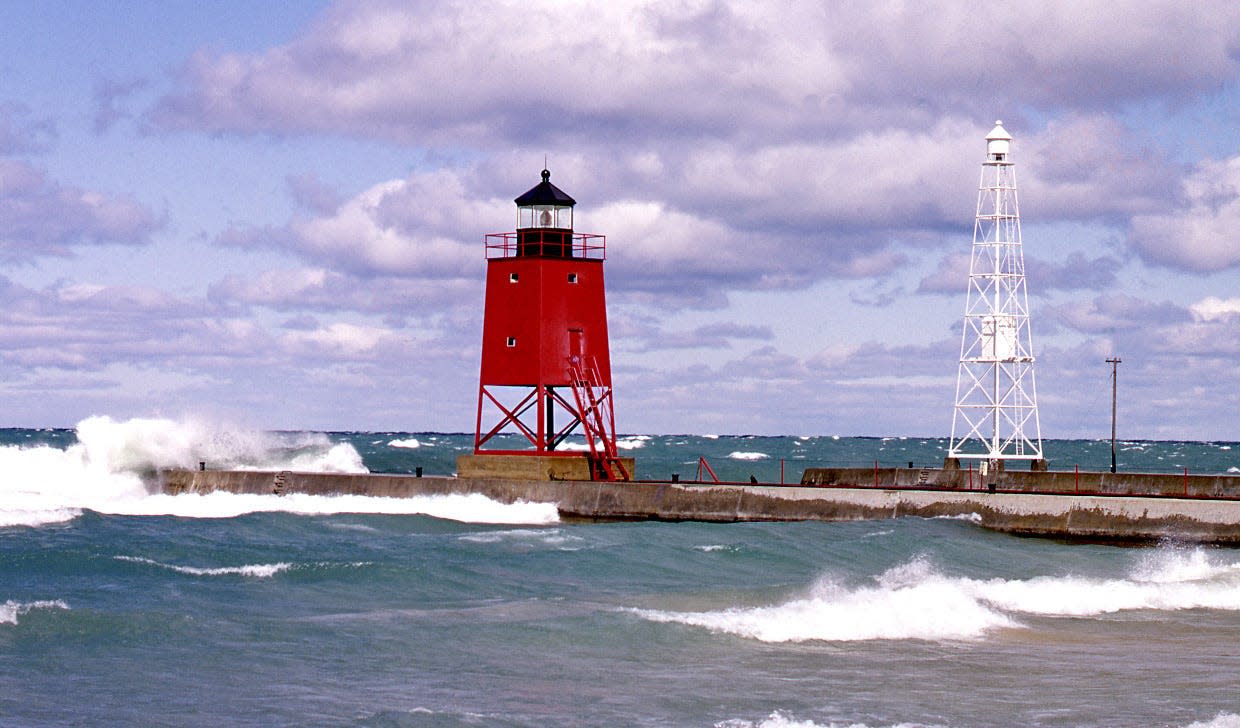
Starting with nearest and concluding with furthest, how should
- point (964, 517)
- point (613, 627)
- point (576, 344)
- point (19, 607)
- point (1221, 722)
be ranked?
point (1221, 722) < point (19, 607) < point (613, 627) < point (964, 517) < point (576, 344)

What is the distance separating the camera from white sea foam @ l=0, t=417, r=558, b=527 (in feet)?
123

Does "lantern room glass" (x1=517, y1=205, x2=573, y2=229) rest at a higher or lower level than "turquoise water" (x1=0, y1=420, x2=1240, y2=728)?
higher

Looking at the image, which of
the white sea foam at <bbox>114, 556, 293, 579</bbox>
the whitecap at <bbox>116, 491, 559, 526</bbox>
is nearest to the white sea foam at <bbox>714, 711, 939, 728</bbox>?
the white sea foam at <bbox>114, 556, 293, 579</bbox>

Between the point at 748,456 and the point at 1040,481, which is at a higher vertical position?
the point at 748,456

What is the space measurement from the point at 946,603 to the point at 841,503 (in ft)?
43.9

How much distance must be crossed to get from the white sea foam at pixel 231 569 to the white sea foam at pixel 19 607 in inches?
138

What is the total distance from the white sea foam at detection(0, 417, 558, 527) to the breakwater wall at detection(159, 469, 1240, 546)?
44 cm

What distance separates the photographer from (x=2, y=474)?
165 ft

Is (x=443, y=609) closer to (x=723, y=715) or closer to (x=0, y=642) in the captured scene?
(x=0, y=642)

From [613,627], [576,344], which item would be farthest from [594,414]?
[613,627]

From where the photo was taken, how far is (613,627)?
19.5m

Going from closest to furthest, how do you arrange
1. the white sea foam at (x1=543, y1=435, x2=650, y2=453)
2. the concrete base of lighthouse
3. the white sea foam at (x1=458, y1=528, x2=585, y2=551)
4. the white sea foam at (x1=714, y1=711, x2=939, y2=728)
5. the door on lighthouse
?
the white sea foam at (x1=714, y1=711, x2=939, y2=728) < the white sea foam at (x1=458, y1=528, x2=585, y2=551) < the concrete base of lighthouse < the door on lighthouse < the white sea foam at (x1=543, y1=435, x2=650, y2=453)

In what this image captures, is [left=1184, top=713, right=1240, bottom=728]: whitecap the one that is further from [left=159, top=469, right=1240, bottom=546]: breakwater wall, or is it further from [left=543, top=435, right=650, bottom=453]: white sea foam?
[left=543, top=435, right=650, bottom=453]: white sea foam

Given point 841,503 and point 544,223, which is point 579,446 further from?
point 841,503
